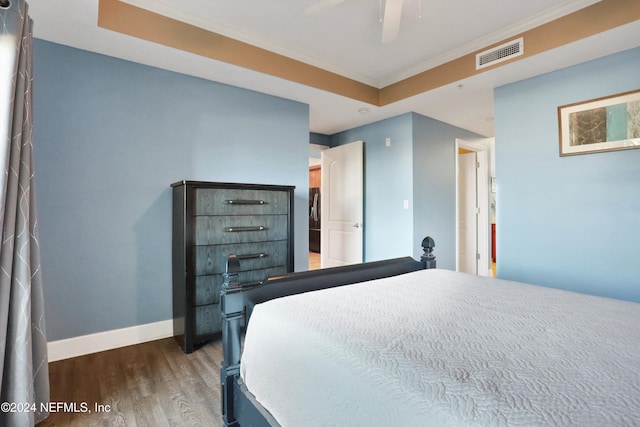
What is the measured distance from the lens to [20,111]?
1407 mm

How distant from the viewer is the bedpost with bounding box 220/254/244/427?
130 cm

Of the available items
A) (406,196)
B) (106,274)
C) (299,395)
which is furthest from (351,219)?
(299,395)

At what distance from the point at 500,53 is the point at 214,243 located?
2.78 metres

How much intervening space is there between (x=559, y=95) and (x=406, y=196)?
172cm

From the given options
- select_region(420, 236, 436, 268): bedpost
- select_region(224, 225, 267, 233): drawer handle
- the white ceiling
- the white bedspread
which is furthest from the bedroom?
the white bedspread

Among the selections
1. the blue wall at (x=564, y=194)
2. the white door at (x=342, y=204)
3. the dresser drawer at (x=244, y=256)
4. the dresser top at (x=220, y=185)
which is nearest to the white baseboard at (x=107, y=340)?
the dresser drawer at (x=244, y=256)

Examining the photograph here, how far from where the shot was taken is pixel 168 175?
2662 mm

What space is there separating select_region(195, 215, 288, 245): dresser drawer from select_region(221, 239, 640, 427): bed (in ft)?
3.49

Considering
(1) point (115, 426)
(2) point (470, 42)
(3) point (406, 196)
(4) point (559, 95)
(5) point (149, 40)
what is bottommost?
(1) point (115, 426)

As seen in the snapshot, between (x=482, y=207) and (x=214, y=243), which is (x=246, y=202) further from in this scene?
(x=482, y=207)

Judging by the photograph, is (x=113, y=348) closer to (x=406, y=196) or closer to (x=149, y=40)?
(x=149, y=40)

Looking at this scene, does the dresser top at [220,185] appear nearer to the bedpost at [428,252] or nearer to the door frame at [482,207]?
the bedpost at [428,252]

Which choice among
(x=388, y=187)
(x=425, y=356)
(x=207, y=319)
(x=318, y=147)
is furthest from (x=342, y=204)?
(x=425, y=356)

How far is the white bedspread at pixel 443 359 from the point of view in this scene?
2.10ft
